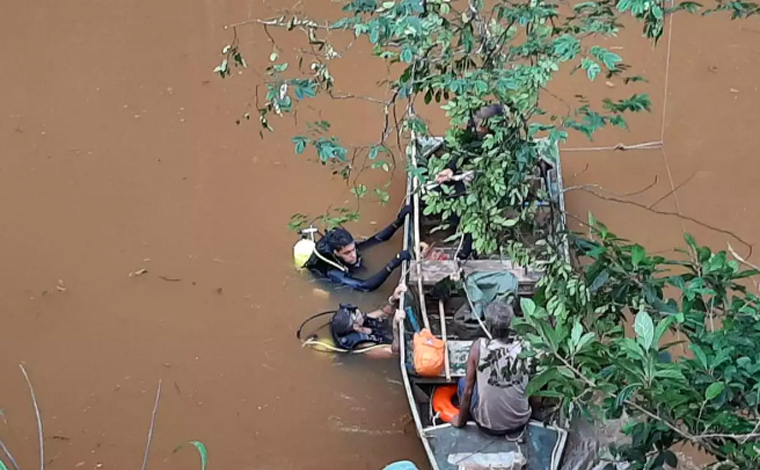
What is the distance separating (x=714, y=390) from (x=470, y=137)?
141cm

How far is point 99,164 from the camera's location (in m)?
5.08

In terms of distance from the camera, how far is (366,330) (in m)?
4.30

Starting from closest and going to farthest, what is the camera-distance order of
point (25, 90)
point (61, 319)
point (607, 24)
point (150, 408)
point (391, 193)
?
point (607, 24) < point (150, 408) < point (61, 319) < point (391, 193) < point (25, 90)

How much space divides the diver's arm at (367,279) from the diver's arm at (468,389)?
3.13 feet

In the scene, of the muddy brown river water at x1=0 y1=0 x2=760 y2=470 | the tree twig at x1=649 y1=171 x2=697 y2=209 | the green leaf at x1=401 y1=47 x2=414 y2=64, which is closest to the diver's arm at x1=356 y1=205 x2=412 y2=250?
the muddy brown river water at x1=0 y1=0 x2=760 y2=470

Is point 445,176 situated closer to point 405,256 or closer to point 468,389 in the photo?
point 405,256


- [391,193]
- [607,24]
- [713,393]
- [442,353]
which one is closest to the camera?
[713,393]

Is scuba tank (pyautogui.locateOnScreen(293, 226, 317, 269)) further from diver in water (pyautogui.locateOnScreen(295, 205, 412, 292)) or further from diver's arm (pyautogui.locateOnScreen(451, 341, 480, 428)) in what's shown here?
diver's arm (pyautogui.locateOnScreen(451, 341, 480, 428))

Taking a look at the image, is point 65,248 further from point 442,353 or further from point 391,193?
point 442,353

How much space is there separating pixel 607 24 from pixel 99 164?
11.2 feet

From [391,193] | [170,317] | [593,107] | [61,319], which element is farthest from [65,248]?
[593,107]

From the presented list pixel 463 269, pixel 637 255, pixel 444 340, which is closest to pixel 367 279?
pixel 463 269

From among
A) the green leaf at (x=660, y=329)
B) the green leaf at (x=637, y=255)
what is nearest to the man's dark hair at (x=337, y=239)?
the green leaf at (x=637, y=255)

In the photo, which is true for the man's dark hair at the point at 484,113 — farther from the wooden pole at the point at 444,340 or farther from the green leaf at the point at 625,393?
the green leaf at the point at 625,393
